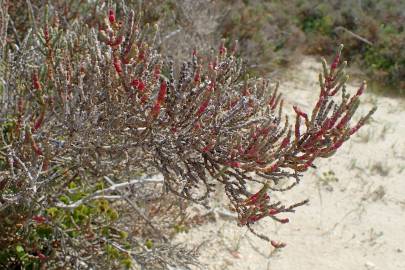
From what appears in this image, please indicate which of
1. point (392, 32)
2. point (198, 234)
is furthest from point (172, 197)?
point (392, 32)

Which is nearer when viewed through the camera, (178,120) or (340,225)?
(178,120)

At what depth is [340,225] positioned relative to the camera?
5141 mm

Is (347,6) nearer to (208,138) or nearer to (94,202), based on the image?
(94,202)

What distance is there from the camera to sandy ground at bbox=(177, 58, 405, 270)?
14.6 feet

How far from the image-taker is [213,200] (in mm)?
4879

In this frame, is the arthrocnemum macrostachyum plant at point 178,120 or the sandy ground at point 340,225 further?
the sandy ground at point 340,225

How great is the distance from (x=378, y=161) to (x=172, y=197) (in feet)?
11.0

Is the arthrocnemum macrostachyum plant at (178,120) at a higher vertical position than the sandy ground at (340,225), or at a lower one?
higher

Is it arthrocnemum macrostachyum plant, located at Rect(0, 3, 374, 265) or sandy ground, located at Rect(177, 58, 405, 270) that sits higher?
arthrocnemum macrostachyum plant, located at Rect(0, 3, 374, 265)

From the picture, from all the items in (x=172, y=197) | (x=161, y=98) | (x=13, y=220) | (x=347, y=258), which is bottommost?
(x=347, y=258)

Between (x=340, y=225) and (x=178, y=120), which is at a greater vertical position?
(x=178, y=120)

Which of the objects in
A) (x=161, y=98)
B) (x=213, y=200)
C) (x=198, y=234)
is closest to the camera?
(x=161, y=98)

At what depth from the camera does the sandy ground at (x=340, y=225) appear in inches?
175

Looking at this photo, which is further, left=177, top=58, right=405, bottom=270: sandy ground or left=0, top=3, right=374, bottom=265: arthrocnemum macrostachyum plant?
left=177, top=58, right=405, bottom=270: sandy ground
